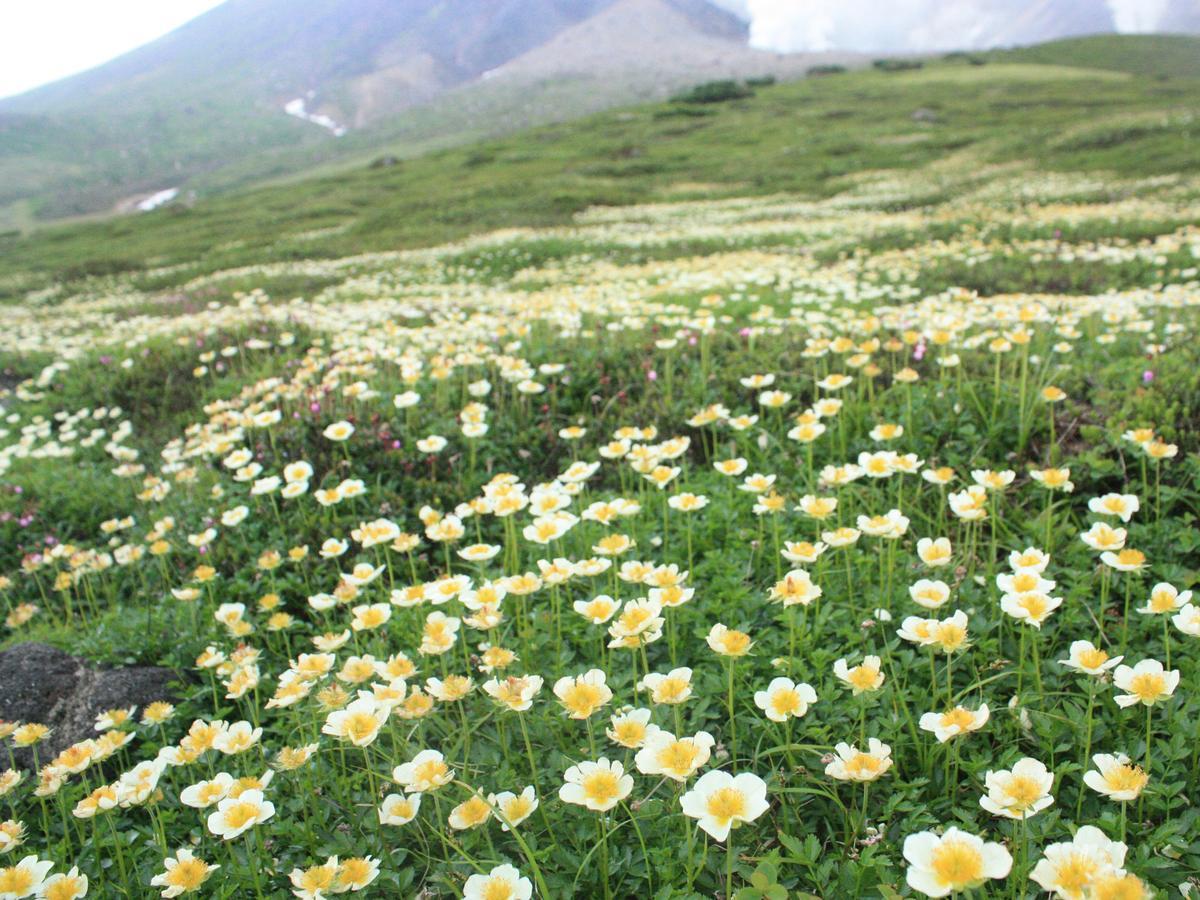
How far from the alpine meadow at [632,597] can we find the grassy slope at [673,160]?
57.6 feet

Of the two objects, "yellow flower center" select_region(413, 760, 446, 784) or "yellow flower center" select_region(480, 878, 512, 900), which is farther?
"yellow flower center" select_region(413, 760, 446, 784)

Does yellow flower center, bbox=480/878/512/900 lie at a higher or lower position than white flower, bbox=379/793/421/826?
higher

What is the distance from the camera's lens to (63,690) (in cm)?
339

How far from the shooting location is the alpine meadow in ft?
6.79

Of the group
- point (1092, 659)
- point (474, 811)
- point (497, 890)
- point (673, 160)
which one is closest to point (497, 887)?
point (497, 890)

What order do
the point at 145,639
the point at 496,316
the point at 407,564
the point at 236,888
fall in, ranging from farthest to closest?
the point at 496,316 < the point at 407,564 < the point at 145,639 < the point at 236,888

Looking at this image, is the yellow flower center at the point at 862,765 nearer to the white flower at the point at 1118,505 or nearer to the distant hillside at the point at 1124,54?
the white flower at the point at 1118,505

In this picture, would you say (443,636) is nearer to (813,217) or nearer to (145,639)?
(145,639)

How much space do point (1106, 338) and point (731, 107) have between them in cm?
7729

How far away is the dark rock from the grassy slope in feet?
66.9

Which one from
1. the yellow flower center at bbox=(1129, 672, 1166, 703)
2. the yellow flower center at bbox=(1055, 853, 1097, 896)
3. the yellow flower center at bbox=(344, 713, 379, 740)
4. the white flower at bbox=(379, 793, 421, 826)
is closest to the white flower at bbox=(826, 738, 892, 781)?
the yellow flower center at bbox=(1055, 853, 1097, 896)

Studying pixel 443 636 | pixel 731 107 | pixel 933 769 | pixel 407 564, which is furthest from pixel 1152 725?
pixel 731 107

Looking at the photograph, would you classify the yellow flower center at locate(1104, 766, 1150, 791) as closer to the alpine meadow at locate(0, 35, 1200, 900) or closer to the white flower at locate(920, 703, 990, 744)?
the alpine meadow at locate(0, 35, 1200, 900)

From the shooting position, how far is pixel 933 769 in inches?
91.7
